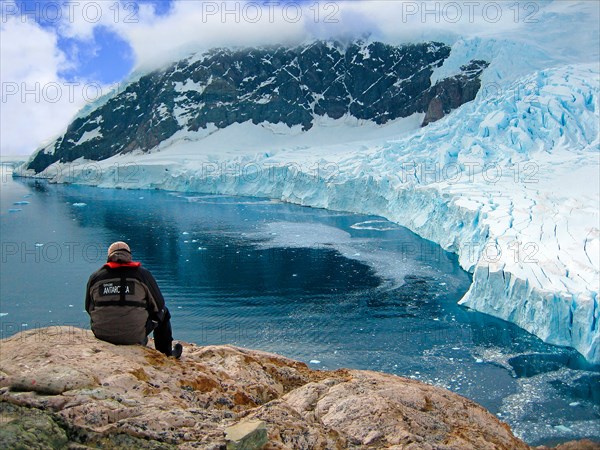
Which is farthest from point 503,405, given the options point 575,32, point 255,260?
point 575,32

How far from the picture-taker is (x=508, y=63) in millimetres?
46750

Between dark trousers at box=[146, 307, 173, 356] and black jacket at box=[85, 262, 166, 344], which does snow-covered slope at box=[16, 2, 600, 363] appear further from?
black jacket at box=[85, 262, 166, 344]

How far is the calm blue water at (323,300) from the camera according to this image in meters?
12.5

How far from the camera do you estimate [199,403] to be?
3.28 meters

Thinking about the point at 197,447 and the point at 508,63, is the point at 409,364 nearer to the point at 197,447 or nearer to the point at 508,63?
the point at 197,447

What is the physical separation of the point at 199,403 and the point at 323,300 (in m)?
15.1

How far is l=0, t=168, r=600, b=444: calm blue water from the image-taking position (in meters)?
12.5

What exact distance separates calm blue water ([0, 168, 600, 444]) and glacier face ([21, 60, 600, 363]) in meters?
1.10

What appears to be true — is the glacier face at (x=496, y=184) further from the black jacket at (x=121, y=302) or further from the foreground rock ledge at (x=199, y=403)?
the black jacket at (x=121, y=302)

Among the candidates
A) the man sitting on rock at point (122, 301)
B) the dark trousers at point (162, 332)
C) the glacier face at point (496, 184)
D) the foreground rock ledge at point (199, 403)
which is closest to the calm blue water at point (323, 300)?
the glacier face at point (496, 184)

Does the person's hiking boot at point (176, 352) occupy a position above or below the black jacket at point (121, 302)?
below

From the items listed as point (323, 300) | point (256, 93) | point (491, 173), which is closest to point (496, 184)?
point (491, 173)

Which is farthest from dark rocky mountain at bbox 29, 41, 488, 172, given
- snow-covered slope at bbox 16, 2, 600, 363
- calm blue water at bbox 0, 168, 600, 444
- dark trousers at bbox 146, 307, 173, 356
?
dark trousers at bbox 146, 307, 173, 356

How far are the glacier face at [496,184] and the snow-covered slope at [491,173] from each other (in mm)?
60
